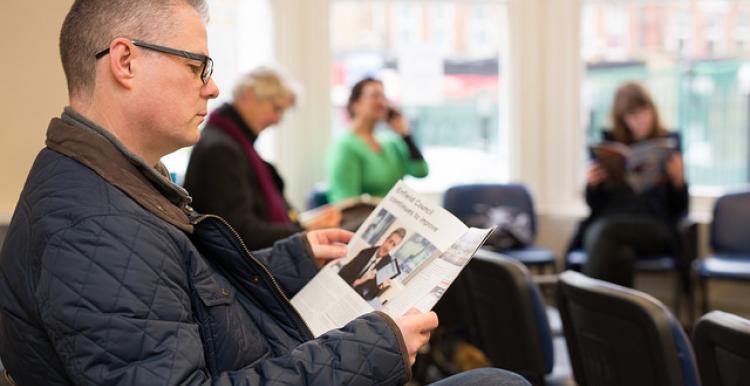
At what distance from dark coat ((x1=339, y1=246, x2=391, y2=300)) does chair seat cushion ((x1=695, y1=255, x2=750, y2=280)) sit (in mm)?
3644

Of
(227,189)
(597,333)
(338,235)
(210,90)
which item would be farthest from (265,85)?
(210,90)

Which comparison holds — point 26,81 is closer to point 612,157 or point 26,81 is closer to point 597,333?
point 597,333

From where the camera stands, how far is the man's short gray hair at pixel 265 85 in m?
3.73

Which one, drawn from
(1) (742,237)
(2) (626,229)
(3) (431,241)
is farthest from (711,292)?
(3) (431,241)

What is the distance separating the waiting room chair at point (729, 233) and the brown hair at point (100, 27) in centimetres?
427

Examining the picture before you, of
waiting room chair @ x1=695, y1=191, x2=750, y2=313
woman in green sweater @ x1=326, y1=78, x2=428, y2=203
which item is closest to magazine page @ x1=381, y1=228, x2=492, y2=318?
woman in green sweater @ x1=326, y1=78, x2=428, y2=203

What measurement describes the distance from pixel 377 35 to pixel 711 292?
2.71 m

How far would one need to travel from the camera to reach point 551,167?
20.1ft

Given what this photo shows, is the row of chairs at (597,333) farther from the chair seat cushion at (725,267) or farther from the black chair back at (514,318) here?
the chair seat cushion at (725,267)

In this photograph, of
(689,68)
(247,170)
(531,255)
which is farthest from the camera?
(689,68)

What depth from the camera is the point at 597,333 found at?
2.24 meters

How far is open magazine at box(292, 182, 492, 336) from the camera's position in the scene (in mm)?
1612

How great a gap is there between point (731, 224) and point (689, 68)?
121 cm

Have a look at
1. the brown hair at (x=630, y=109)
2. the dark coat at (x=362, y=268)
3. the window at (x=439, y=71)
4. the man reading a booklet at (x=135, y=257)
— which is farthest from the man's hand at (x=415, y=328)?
the window at (x=439, y=71)
